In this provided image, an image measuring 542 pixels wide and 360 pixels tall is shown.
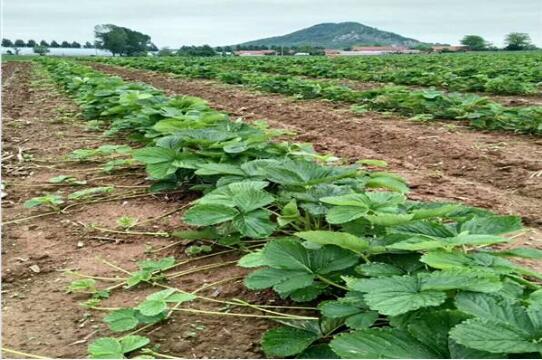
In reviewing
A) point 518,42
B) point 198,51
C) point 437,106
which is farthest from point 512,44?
point 437,106

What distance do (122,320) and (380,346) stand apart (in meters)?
0.83

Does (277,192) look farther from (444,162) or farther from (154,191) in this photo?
(444,162)

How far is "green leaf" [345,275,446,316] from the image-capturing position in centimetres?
131

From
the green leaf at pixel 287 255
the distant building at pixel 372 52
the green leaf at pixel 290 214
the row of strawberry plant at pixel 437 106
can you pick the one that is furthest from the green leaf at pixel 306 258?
the distant building at pixel 372 52

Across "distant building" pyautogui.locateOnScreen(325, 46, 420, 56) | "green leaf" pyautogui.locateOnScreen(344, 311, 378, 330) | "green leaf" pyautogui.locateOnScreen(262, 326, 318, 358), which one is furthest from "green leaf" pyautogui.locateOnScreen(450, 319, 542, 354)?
"distant building" pyautogui.locateOnScreen(325, 46, 420, 56)

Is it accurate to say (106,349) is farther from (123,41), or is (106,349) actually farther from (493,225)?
(123,41)

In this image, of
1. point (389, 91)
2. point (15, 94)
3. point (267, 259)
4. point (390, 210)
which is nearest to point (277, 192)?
point (390, 210)

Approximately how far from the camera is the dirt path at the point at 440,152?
10.9 ft

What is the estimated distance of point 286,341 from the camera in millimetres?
1515

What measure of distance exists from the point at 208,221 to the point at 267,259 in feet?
1.45

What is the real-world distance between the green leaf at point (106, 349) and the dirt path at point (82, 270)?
8 cm

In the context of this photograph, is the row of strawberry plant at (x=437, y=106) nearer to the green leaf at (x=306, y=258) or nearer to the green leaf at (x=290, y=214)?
the green leaf at (x=290, y=214)

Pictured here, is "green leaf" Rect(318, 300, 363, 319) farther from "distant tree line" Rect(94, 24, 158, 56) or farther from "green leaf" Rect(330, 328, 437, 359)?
"distant tree line" Rect(94, 24, 158, 56)

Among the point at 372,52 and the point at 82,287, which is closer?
the point at 82,287
